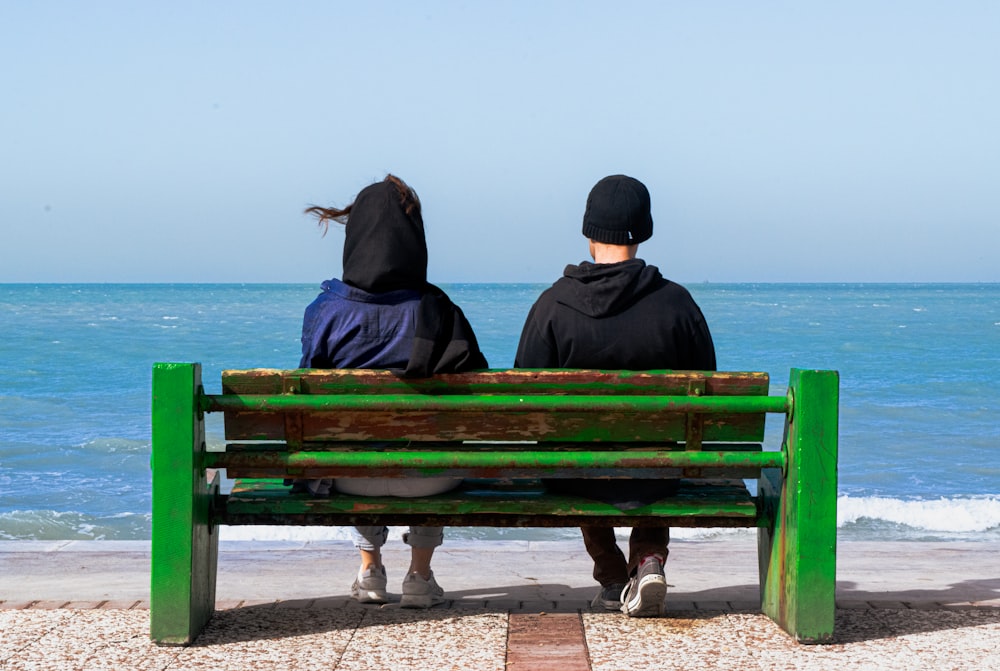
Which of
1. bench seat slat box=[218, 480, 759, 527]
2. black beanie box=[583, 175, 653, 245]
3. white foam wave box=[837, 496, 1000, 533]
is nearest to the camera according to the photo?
bench seat slat box=[218, 480, 759, 527]

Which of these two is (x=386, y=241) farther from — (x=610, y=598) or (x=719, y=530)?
(x=719, y=530)

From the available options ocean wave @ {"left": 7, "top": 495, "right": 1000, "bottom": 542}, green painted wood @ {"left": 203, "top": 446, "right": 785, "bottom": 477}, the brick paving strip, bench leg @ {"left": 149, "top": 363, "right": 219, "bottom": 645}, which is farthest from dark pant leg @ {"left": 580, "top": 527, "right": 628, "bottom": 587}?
ocean wave @ {"left": 7, "top": 495, "right": 1000, "bottom": 542}

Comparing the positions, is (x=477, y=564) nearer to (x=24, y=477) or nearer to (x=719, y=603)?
(x=719, y=603)

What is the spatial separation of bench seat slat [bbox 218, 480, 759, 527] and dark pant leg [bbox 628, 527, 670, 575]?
23cm

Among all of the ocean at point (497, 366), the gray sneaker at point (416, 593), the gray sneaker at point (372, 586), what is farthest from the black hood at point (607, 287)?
the ocean at point (497, 366)

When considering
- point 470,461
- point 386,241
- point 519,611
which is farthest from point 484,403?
point 519,611

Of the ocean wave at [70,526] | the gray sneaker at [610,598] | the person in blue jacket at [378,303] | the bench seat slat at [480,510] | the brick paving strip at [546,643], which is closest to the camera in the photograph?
the brick paving strip at [546,643]

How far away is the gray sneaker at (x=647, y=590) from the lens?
4.21 meters

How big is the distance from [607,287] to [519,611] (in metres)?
1.24

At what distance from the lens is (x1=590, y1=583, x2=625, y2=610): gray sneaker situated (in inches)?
176

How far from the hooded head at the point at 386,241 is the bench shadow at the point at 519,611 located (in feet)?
3.95

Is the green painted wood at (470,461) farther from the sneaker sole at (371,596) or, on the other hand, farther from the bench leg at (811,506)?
the sneaker sole at (371,596)

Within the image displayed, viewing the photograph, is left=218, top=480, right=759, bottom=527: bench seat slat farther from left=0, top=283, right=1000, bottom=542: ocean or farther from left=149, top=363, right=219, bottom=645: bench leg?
left=0, top=283, right=1000, bottom=542: ocean

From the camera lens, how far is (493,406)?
3.86 meters
